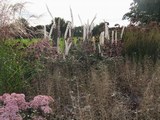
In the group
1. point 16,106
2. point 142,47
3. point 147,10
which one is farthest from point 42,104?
point 147,10

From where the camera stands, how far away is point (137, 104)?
19.6 feet

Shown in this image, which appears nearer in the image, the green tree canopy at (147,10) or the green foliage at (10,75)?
the green foliage at (10,75)

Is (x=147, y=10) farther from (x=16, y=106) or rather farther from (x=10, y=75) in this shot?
(x=16, y=106)

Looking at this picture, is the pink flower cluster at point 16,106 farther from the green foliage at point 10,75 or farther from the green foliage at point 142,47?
the green foliage at point 142,47

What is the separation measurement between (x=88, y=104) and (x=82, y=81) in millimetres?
1551

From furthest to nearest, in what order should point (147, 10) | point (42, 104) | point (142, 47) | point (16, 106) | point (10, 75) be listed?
1. point (147, 10)
2. point (142, 47)
3. point (10, 75)
4. point (42, 104)
5. point (16, 106)

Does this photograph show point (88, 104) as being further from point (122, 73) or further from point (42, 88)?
point (122, 73)

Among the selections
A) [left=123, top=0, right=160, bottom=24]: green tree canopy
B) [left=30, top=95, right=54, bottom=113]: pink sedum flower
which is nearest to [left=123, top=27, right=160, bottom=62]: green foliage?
[left=30, top=95, right=54, bottom=113]: pink sedum flower

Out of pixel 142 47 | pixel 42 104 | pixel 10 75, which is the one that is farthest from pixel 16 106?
pixel 142 47

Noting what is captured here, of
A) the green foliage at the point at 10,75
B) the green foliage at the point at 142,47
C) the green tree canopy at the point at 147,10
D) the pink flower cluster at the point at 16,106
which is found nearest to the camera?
the pink flower cluster at the point at 16,106

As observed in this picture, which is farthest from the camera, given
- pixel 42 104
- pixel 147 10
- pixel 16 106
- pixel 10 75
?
pixel 147 10

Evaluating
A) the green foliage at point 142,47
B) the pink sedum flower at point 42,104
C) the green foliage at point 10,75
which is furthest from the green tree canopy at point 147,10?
the pink sedum flower at point 42,104

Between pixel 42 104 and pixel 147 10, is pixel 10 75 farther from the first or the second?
pixel 147 10

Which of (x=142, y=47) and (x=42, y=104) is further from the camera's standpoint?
(x=142, y=47)
